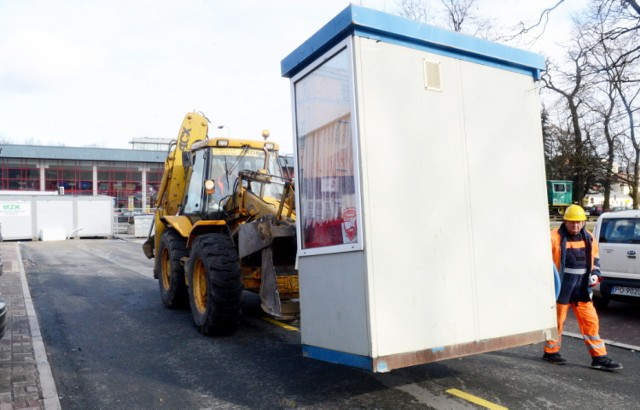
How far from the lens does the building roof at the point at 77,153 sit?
4550 centimetres

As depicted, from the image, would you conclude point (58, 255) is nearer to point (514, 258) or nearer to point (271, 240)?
point (271, 240)

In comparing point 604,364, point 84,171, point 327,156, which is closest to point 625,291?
point 604,364

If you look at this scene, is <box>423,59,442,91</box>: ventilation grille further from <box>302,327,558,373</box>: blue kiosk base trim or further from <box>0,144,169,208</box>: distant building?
<box>0,144,169,208</box>: distant building

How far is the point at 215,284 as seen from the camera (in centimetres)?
625

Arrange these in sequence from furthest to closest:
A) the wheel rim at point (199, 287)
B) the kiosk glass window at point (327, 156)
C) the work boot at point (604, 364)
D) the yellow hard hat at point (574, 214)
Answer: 1. the wheel rim at point (199, 287)
2. the yellow hard hat at point (574, 214)
3. the work boot at point (604, 364)
4. the kiosk glass window at point (327, 156)

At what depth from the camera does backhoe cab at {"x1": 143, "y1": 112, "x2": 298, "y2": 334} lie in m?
6.26

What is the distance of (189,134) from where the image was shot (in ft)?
31.7

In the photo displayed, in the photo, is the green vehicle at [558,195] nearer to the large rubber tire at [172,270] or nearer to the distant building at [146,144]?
the large rubber tire at [172,270]

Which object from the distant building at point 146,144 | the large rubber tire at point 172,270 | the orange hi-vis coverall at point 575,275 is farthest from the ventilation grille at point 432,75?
the distant building at point 146,144

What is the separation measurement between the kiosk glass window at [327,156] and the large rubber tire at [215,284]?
6.53 feet

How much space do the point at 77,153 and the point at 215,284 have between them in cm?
4630

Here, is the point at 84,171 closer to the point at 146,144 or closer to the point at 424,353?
the point at 146,144

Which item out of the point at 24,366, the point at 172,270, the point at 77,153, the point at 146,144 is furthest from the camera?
the point at 146,144

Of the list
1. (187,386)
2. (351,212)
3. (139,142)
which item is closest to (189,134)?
(187,386)
